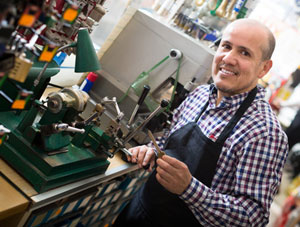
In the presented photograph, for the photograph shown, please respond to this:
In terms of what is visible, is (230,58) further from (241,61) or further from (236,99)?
(236,99)

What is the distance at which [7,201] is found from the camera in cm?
124

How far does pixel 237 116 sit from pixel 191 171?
38 centimetres

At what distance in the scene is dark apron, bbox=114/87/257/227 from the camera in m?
1.68

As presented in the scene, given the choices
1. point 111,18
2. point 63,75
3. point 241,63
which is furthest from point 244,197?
point 111,18

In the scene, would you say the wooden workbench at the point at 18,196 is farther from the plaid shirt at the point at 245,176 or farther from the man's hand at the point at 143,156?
the plaid shirt at the point at 245,176

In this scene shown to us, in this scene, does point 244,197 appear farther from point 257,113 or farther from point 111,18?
point 111,18

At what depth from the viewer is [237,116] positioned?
1706 millimetres

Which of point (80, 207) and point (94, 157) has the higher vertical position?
point (94, 157)

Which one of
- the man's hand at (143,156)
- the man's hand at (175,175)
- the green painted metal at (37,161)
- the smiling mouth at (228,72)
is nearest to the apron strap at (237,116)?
the smiling mouth at (228,72)

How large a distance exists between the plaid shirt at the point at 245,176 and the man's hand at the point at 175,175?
0.10ft

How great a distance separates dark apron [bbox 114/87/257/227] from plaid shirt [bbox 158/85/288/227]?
0.12ft

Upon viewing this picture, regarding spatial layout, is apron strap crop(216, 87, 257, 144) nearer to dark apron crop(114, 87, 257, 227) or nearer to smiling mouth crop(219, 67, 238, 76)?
dark apron crop(114, 87, 257, 227)

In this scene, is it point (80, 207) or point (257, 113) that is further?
point (80, 207)

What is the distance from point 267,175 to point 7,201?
1124 millimetres
